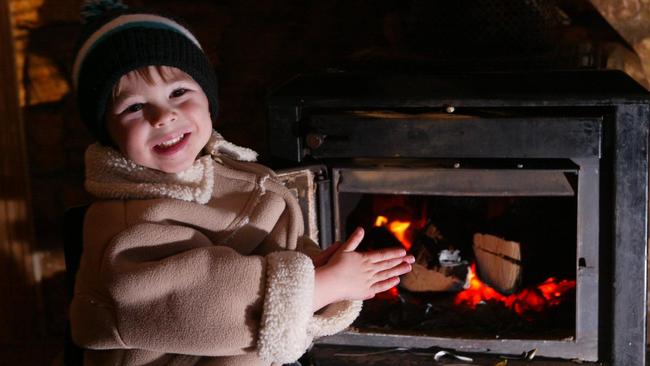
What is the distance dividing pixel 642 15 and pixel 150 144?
106 centimetres

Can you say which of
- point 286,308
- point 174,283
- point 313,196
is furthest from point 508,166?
point 174,283

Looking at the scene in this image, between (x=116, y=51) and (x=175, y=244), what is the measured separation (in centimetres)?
26

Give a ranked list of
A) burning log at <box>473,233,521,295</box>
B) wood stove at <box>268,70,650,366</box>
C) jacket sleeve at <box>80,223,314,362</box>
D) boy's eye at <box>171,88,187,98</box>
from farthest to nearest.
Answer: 1. burning log at <box>473,233,521,295</box>
2. wood stove at <box>268,70,650,366</box>
3. boy's eye at <box>171,88,187,98</box>
4. jacket sleeve at <box>80,223,314,362</box>

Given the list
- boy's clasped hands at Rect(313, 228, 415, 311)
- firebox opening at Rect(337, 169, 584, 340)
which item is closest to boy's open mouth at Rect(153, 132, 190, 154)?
boy's clasped hands at Rect(313, 228, 415, 311)

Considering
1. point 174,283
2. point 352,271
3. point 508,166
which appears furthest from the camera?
point 508,166

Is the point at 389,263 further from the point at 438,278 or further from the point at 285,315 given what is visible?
the point at 438,278

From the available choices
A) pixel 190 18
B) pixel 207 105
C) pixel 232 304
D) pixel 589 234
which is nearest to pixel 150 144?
pixel 207 105

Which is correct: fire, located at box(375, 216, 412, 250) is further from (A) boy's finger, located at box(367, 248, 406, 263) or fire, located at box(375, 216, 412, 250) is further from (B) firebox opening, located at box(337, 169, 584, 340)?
(A) boy's finger, located at box(367, 248, 406, 263)

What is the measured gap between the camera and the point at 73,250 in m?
1.37

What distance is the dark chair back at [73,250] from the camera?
4.45 ft

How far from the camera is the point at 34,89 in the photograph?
220 centimetres

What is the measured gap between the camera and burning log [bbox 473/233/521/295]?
5.55 ft

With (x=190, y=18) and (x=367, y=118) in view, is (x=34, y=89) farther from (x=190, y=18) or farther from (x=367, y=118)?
(x=367, y=118)

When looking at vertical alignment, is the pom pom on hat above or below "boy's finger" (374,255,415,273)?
above
